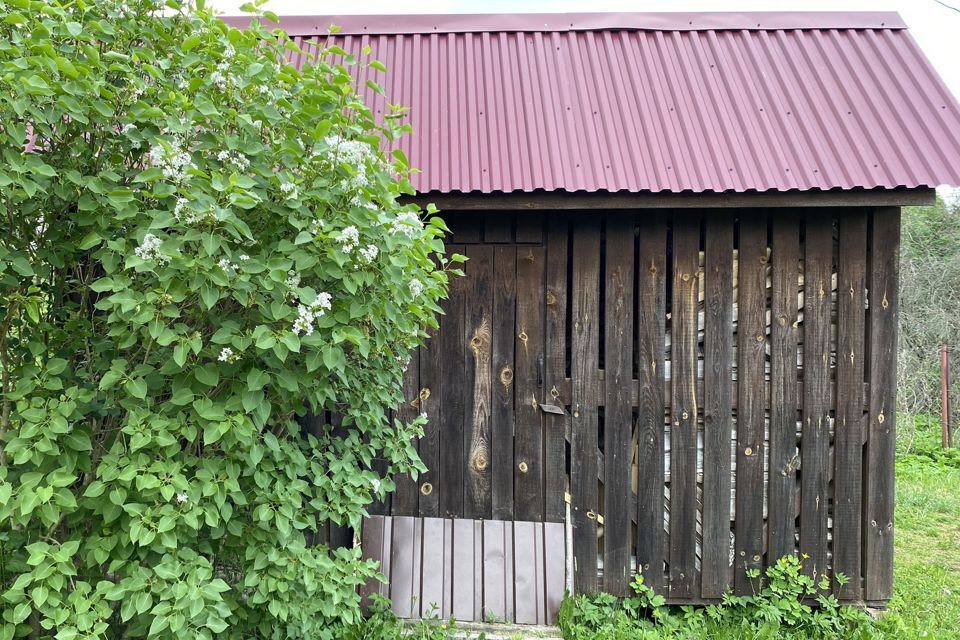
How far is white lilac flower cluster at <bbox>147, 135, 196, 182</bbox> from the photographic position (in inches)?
79.2

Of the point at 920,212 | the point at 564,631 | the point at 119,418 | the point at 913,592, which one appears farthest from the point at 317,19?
Result: the point at 920,212

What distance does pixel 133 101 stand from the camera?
7.28 feet

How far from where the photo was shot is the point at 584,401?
3.58 m

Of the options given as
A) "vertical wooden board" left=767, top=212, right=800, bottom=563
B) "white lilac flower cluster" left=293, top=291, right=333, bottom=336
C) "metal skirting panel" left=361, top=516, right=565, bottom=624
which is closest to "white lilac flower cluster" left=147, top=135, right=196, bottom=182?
"white lilac flower cluster" left=293, top=291, right=333, bottom=336

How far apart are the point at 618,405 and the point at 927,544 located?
3.87 metres

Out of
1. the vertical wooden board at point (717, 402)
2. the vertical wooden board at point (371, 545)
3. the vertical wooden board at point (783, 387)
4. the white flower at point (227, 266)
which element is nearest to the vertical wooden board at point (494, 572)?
the vertical wooden board at point (371, 545)

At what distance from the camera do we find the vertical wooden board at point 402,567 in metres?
3.39

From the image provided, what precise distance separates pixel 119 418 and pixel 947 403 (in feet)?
34.8

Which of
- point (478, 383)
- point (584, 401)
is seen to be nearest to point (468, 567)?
point (478, 383)

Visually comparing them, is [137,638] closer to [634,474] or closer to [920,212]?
[634,474]

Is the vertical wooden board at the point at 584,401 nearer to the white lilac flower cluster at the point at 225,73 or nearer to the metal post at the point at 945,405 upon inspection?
the white lilac flower cluster at the point at 225,73

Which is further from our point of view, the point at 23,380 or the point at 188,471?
the point at 188,471

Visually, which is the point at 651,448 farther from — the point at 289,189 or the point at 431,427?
the point at 289,189

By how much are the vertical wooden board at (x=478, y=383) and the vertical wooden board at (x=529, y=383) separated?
0.59ft
